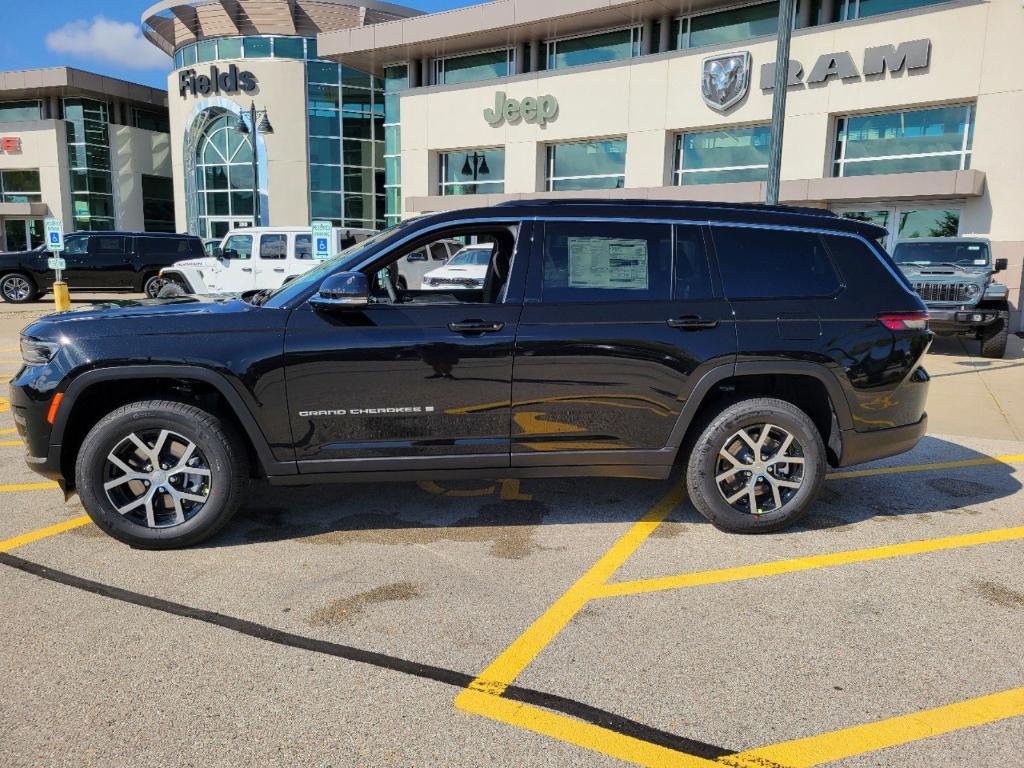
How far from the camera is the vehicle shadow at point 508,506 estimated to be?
4289mm

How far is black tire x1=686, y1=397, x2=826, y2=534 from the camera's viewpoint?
4230 millimetres

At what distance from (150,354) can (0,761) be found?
1964 mm

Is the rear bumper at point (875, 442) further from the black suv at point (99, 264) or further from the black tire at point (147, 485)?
the black suv at point (99, 264)

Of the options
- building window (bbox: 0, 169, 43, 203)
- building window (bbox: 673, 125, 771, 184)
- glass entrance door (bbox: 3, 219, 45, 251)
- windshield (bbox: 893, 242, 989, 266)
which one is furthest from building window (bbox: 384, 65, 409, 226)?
glass entrance door (bbox: 3, 219, 45, 251)

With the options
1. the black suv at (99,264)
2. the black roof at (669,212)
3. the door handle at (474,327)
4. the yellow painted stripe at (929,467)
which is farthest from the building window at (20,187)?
the yellow painted stripe at (929,467)

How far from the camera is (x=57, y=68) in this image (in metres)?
38.9

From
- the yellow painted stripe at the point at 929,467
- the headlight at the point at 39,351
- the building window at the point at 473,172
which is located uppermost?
the building window at the point at 473,172

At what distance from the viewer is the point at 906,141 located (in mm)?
18172

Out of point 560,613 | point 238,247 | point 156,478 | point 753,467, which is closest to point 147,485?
point 156,478

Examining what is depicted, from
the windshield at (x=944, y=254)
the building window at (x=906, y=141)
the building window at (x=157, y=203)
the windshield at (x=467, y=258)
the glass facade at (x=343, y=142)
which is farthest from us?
the building window at (x=157, y=203)

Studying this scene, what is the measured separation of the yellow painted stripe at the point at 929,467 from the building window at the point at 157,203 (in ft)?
152

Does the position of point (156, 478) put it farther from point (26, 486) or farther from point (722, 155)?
point (722, 155)

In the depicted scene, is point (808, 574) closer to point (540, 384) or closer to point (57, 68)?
point (540, 384)

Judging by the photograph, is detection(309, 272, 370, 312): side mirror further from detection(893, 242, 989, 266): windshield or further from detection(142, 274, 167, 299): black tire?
detection(142, 274, 167, 299): black tire
